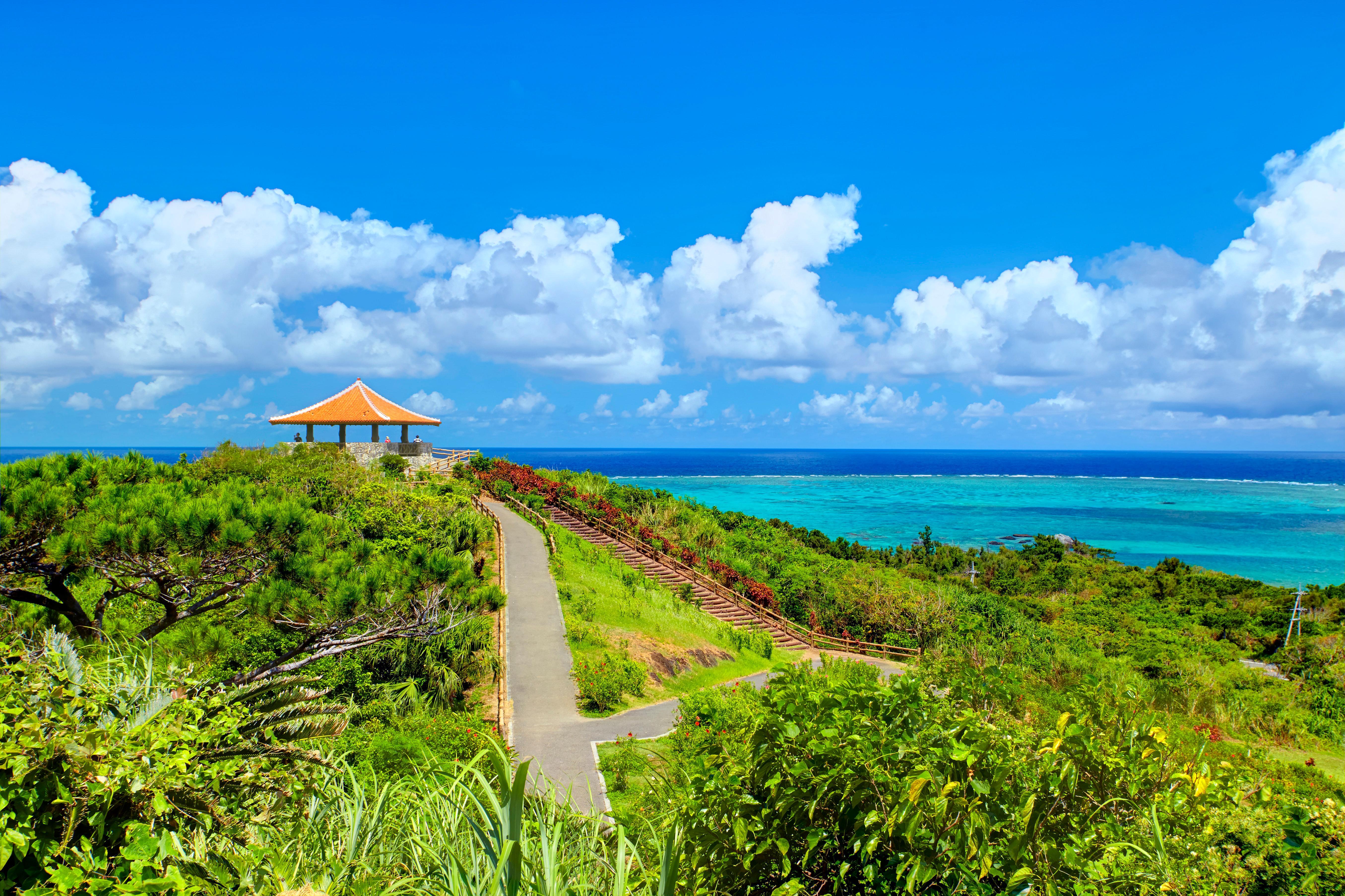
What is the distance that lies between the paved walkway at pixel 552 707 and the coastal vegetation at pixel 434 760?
0.63 meters

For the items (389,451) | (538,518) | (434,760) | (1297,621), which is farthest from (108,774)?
(1297,621)

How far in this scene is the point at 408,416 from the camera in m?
33.5

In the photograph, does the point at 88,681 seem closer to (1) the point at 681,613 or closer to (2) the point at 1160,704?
(1) the point at 681,613

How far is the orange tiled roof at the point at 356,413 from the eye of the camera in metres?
31.2

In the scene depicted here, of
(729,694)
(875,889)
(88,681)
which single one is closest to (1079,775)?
(875,889)

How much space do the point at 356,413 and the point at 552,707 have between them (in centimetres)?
2270

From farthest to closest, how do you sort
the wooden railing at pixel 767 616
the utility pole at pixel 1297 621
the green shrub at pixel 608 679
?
the utility pole at pixel 1297 621, the wooden railing at pixel 767 616, the green shrub at pixel 608 679

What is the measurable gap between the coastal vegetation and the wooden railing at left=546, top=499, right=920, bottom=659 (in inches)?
405

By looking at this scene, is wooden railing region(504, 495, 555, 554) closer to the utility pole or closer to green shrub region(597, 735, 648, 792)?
green shrub region(597, 735, 648, 792)

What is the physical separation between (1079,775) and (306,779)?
14.6 ft

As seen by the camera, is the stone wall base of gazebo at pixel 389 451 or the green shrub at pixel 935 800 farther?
the stone wall base of gazebo at pixel 389 451

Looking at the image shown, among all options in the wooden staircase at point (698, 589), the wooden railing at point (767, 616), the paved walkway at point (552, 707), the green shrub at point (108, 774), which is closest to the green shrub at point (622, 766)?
the paved walkway at point (552, 707)

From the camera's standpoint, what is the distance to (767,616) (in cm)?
2517

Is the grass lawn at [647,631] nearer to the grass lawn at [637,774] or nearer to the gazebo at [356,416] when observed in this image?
the grass lawn at [637,774]
